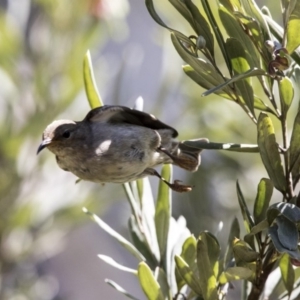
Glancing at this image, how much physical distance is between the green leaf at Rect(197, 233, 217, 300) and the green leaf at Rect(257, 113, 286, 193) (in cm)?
10

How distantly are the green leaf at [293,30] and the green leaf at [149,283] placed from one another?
29cm

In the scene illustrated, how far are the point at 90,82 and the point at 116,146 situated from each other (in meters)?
0.26

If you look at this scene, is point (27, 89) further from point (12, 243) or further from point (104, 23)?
point (12, 243)

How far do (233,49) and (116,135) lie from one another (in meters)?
0.49

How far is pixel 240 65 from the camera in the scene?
0.79 m

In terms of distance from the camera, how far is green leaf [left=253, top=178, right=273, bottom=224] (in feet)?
2.51

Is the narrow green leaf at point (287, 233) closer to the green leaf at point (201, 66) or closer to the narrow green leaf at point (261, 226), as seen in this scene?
the narrow green leaf at point (261, 226)

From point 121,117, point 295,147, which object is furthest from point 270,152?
point 121,117

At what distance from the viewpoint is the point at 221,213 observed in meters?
2.15

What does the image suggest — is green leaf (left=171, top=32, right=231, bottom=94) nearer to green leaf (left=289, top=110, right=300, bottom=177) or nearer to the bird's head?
green leaf (left=289, top=110, right=300, bottom=177)

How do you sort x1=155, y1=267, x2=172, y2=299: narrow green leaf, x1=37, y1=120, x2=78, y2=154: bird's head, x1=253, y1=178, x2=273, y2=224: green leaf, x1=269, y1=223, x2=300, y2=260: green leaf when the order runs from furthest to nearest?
x1=37, y1=120, x2=78, y2=154: bird's head, x1=155, y1=267, x2=172, y2=299: narrow green leaf, x1=253, y1=178, x2=273, y2=224: green leaf, x1=269, y1=223, x2=300, y2=260: green leaf

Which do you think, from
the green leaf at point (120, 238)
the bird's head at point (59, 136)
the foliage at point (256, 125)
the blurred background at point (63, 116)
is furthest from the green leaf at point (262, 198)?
the blurred background at point (63, 116)

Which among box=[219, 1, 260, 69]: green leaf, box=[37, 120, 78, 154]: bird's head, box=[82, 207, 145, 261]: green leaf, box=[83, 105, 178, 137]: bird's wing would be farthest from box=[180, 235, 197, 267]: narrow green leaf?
box=[37, 120, 78, 154]: bird's head

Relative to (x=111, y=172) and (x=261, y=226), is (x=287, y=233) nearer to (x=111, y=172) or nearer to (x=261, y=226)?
(x=261, y=226)
